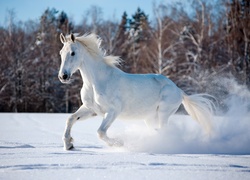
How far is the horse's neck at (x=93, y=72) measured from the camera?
4.87m

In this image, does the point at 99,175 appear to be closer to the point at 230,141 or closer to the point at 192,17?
the point at 230,141

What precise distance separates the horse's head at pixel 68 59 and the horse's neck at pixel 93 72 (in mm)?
192

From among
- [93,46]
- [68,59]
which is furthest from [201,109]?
[68,59]

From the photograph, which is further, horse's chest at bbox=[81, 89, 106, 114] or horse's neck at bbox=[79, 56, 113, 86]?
horse's neck at bbox=[79, 56, 113, 86]

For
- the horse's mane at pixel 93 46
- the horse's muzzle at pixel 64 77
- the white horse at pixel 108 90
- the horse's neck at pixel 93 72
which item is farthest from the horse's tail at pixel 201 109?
the horse's muzzle at pixel 64 77

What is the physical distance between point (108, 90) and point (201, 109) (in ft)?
7.15

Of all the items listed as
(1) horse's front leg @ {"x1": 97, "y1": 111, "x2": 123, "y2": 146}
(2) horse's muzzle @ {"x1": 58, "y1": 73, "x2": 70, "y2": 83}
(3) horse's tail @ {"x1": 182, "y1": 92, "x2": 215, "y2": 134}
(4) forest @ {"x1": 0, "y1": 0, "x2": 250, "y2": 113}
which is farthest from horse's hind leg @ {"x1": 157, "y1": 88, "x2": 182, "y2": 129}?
(4) forest @ {"x1": 0, "y1": 0, "x2": 250, "y2": 113}

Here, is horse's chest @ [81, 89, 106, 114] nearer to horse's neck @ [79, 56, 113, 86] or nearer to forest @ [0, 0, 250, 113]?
horse's neck @ [79, 56, 113, 86]

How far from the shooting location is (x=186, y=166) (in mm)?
3146

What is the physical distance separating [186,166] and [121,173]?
0.74 metres

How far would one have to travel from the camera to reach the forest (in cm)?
1872

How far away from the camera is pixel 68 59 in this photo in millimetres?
4578

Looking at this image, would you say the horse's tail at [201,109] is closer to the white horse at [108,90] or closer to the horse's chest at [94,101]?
the white horse at [108,90]

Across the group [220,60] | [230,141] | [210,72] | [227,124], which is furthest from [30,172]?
[220,60]
